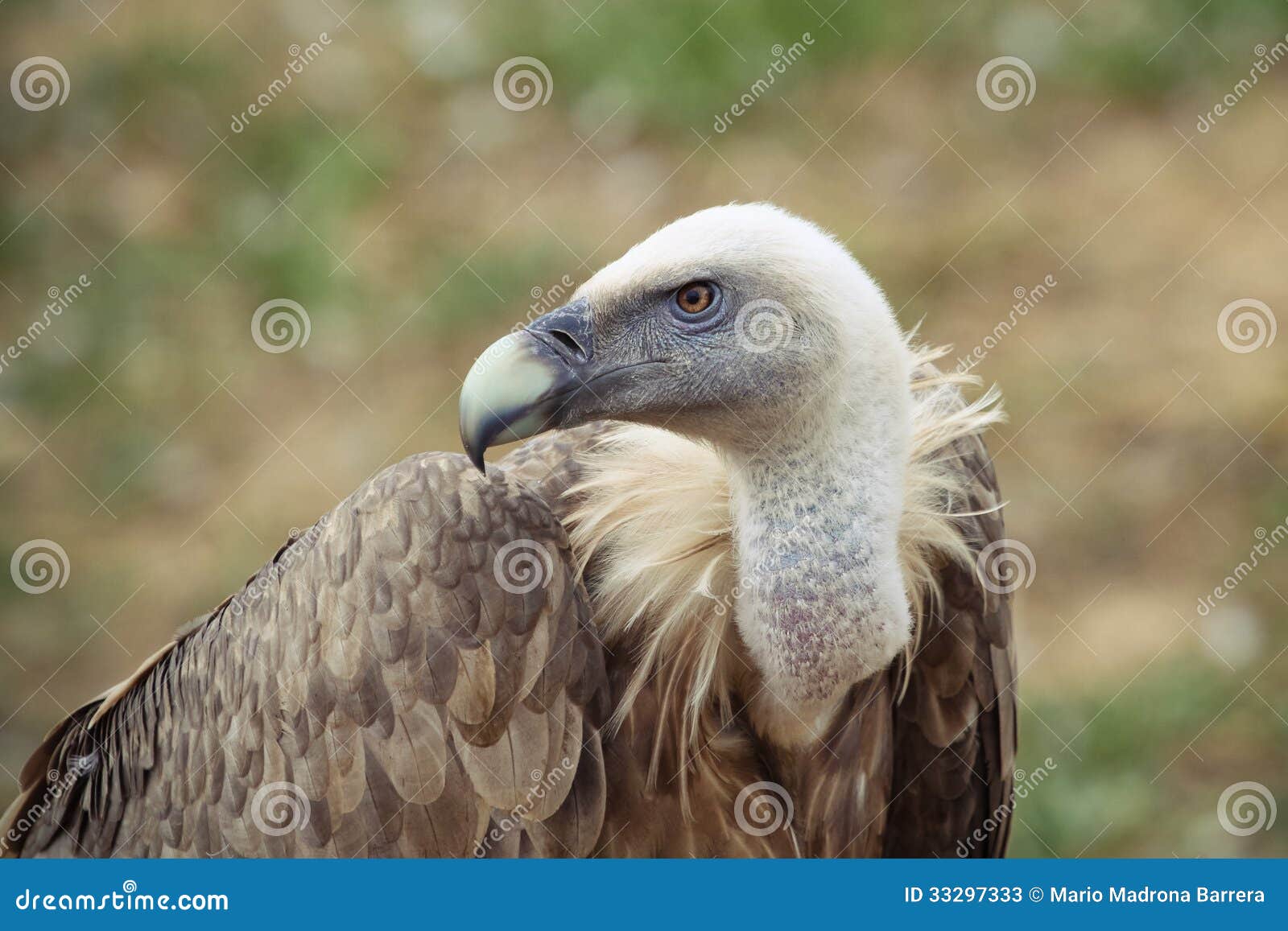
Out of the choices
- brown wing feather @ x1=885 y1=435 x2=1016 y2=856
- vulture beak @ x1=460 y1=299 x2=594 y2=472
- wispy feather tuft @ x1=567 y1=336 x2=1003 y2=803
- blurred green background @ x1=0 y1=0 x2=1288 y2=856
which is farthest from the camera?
blurred green background @ x1=0 y1=0 x2=1288 y2=856

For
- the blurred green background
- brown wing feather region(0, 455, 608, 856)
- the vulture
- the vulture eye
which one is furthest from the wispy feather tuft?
the blurred green background

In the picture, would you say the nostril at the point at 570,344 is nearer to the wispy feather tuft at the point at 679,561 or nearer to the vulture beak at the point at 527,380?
the vulture beak at the point at 527,380

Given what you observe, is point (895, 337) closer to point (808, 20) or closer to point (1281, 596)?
point (1281, 596)

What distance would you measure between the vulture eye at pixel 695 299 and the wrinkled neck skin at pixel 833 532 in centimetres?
27

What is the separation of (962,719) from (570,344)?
1.43 metres

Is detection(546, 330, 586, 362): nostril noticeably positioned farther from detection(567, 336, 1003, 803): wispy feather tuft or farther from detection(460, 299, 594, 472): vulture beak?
detection(567, 336, 1003, 803): wispy feather tuft

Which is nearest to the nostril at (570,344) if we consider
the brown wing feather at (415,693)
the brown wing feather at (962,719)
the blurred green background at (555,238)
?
the brown wing feather at (415,693)

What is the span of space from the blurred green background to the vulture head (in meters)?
2.86

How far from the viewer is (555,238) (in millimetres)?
6902

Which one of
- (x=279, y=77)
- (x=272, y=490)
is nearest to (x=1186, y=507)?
(x=272, y=490)

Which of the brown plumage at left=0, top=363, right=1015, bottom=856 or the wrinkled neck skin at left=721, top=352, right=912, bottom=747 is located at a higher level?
the wrinkled neck skin at left=721, top=352, right=912, bottom=747

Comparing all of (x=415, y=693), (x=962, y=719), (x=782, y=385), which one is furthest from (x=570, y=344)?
(x=962, y=719)

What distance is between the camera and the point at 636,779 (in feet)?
10.5

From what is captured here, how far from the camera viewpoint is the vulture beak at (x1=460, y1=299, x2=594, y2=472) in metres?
2.69
